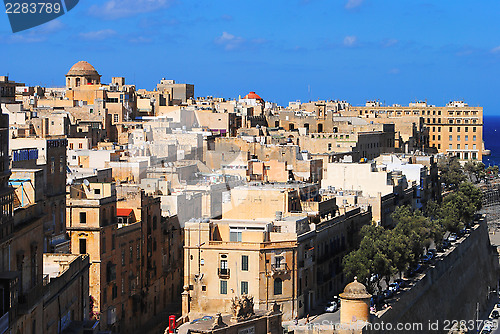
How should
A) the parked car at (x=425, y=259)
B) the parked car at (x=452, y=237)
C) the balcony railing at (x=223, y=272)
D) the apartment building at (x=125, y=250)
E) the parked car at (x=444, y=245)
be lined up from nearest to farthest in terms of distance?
the apartment building at (x=125, y=250), the balcony railing at (x=223, y=272), the parked car at (x=425, y=259), the parked car at (x=444, y=245), the parked car at (x=452, y=237)

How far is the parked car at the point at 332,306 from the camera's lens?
131 ft

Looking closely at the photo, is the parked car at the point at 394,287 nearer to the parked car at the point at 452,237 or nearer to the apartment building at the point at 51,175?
the apartment building at the point at 51,175

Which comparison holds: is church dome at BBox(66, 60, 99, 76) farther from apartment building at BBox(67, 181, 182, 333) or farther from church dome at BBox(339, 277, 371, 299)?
church dome at BBox(339, 277, 371, 299)

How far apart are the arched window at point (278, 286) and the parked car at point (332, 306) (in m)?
2.53

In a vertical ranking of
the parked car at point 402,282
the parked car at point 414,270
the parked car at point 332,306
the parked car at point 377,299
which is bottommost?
the parked car at point 332,306

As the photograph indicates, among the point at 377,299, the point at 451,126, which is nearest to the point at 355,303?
the point at 377,299

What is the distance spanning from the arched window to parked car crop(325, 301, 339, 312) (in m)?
2.53

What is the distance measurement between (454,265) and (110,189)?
23.2 metres

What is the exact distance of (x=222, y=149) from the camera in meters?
67.8

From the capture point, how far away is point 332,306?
40.1 m

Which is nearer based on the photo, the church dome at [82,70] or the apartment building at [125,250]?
the apartment building at [125,250]

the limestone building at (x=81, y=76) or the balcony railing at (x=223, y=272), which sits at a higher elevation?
the limestone building at (x=81, y=76)

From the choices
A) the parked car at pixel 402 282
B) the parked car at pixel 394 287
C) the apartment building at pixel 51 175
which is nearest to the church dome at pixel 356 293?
the parked car at pixel 394 287

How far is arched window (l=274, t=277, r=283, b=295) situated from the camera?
38281mm
